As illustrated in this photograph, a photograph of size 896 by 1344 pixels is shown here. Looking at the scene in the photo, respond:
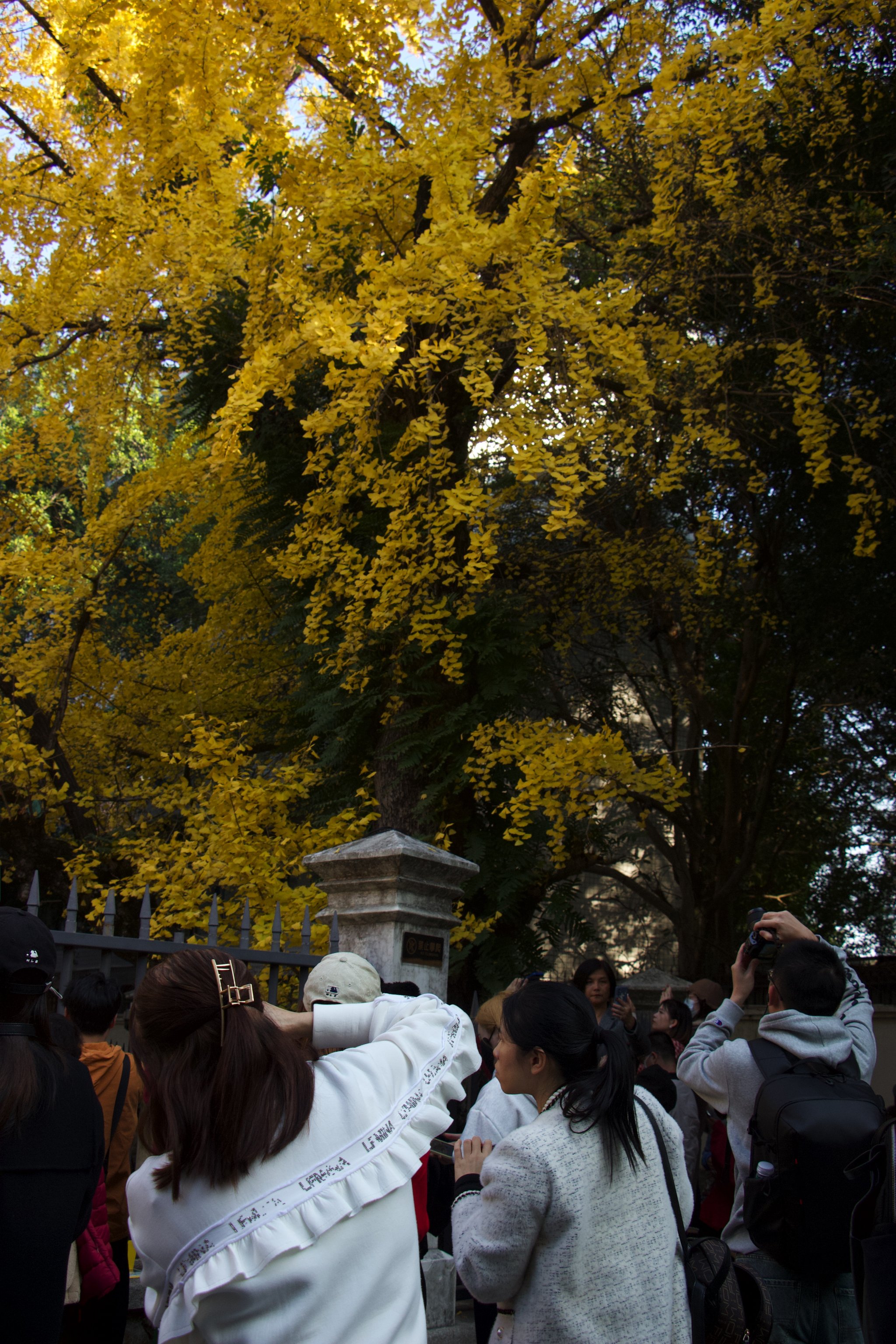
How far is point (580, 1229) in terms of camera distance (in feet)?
6.18

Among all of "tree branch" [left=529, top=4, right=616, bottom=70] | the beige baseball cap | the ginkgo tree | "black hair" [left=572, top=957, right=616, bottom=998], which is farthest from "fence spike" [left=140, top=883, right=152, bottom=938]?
"tree branch" [left=529, top=4, right=616, bottom=70]

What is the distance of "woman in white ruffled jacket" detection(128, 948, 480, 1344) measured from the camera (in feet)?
4.55

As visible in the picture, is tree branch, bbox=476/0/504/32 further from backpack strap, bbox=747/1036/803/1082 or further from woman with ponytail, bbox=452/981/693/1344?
woman with ponytail, bbox=452/981/693/1344

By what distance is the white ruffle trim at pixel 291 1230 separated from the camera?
1362 mm

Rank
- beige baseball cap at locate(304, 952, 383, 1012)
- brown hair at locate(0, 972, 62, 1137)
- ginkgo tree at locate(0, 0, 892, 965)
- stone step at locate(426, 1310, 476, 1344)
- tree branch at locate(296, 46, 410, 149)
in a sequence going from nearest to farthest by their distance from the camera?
1. brown hair at locate(0, 972, 62, 1137)
2. beige baseball cap at locate(304, 952, 383, 1012)
3. stone step at locate(426, 1310, 476, 1344)
4. ginkgo tree at locate(0, 0, 892, 965)
5. tree branch at locate(296, 46, 410, 149)

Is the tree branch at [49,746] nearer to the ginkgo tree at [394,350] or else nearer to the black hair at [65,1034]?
the ginkgo tree at [394,350]

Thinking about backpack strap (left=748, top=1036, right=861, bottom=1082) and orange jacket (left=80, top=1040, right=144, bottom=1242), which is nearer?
backpack strap (left=748, top=1036, right=861, bottom=1082)

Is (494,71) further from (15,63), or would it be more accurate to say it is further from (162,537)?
(162,537)

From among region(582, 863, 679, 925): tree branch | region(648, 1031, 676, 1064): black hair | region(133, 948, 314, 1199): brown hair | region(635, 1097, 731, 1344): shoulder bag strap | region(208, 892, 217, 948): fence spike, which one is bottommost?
region(635, 1097, 731, 1344): shoulder bag strap

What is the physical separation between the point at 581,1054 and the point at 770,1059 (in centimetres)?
Result: 81

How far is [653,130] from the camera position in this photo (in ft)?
21.6

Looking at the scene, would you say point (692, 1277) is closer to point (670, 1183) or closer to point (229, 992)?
point (670, 1183)

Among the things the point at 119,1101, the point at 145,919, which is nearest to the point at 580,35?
the point at 145,919

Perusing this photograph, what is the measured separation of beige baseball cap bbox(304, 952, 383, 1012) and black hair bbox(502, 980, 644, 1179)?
618mm
